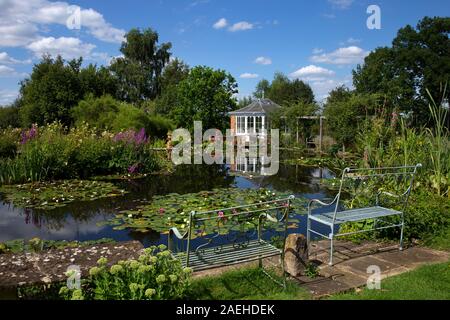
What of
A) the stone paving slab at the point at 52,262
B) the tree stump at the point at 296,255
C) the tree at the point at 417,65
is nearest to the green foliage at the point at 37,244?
the stone paving slab at the point at 52,262

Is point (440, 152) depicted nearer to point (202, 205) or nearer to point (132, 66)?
point (202, 205)

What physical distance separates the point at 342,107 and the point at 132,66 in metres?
23.6

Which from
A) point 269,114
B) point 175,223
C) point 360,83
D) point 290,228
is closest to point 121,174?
point 175,223

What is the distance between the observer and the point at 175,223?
656cm

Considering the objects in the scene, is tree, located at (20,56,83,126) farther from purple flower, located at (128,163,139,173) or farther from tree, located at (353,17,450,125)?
tree, located at (353,17,450,125)

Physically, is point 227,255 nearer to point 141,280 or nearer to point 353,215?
point 141,280

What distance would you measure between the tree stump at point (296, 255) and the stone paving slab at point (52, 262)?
154cm

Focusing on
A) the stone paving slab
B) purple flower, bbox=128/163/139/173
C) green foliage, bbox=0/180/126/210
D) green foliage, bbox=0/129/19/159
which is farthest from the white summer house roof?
the stone paving slab

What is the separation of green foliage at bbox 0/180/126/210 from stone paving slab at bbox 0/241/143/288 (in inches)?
160

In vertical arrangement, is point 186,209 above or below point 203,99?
below

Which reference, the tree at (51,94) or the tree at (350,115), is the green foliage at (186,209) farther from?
the tree at (51,94)

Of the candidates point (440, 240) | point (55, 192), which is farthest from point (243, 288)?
point (55, 192)

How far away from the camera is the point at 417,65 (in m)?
31.8

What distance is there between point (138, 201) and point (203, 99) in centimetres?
2096
